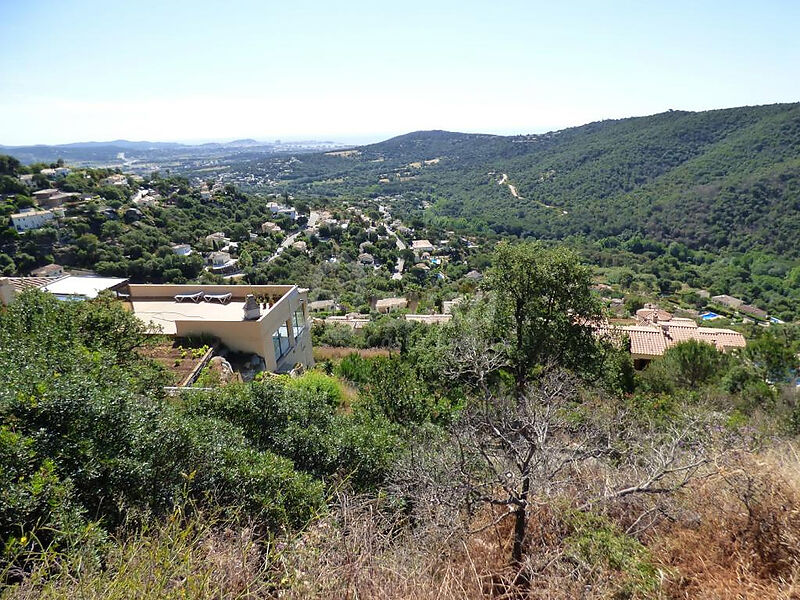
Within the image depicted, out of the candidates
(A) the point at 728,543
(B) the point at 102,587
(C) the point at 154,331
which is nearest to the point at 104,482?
Answer: (B) the point at 102,587

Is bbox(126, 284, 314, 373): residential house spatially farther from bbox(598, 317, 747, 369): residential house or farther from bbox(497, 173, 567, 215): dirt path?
bbox(497, 173, 567, 215): dirt path

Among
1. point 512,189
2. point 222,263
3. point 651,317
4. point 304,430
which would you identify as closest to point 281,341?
point 304,430

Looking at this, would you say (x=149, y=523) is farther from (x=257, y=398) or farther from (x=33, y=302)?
(x=33, y=302)

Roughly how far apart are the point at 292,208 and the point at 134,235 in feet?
114

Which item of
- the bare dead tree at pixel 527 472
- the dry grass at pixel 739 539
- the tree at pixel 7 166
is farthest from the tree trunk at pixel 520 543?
the tree at pixel 7 166

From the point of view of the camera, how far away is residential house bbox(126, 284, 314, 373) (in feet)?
28.9

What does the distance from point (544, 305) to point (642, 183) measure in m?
80.2

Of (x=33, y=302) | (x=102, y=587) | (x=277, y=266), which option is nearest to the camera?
(x=102, y=587)

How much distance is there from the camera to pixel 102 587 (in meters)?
2.14

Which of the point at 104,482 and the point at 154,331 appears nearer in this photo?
the point at 104,482

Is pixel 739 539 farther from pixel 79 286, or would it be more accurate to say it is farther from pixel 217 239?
pixel 217 239

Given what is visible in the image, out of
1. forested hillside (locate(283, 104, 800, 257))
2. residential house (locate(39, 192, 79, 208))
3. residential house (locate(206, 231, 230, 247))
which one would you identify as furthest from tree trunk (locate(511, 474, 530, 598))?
forested hillside (locate(283, 104, 800, 257))

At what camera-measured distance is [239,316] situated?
9.55 metres

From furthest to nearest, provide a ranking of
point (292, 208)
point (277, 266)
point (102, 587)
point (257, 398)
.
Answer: point (292, 208) < point (277, 266) < point (257, 398) < point (102, 587)
